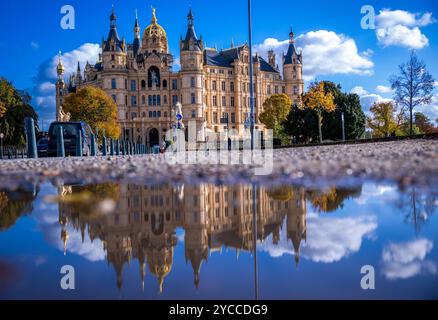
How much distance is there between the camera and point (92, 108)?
63188 millimetres

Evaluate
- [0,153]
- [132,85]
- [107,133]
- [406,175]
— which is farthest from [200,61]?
[406,175]

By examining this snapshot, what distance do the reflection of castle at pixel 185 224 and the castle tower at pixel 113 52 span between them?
94.9 meters

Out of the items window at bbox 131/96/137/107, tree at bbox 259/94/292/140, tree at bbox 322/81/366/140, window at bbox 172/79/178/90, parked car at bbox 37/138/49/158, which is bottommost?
parked car at bbox 37/138/49/158

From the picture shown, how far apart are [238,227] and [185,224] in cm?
26

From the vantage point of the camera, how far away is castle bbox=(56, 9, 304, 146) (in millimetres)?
92375

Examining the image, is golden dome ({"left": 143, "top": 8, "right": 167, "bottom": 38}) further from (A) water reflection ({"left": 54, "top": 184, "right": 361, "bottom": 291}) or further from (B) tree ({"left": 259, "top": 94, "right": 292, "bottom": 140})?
(A) water reflection ({"left": 54, "top": 184, "right": 361, "bottom": 291})

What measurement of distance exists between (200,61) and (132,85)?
1513cm

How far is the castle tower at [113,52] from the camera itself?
93.1 meters

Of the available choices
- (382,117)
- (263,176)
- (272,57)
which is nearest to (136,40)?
(272,57)

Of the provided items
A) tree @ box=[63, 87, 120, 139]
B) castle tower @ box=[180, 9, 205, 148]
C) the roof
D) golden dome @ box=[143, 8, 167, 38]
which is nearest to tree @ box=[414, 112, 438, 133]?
the roof

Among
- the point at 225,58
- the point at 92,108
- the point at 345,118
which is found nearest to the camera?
the point at 345,118

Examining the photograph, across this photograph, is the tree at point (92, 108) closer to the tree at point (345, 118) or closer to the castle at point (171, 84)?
the castle at point (171, 84)

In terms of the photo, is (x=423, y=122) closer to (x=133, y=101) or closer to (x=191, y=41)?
(x=191, y=41)
